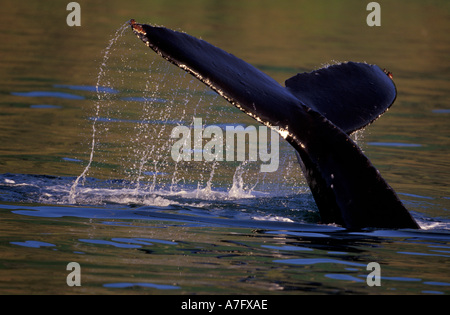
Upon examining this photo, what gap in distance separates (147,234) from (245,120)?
26.5 ft

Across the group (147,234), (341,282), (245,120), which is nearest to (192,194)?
(147,234)

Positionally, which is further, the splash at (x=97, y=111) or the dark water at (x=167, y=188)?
the splash at (x=97, y=111)

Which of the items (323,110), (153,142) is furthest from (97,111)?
(323,110)

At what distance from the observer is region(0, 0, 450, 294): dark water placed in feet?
23.1

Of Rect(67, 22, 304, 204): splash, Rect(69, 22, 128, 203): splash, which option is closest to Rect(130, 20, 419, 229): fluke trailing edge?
Rect(69, 22, 128, 203): splash

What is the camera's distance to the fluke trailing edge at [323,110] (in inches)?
278

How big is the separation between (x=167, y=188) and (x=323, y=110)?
2.77m

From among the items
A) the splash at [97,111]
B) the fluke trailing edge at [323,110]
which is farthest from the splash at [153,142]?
the fluke trailing edge at [323,110]

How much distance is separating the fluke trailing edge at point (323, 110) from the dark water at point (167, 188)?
39 cm

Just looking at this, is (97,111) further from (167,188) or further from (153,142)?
(167,188)

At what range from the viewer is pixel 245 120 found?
1611cm

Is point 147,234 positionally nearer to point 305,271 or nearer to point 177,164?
point 305,271

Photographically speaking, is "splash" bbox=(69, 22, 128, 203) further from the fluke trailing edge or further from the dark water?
the fluke trailing edge

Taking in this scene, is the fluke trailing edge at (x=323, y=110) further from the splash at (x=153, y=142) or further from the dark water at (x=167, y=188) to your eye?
the splash at (x=153, y=142)
